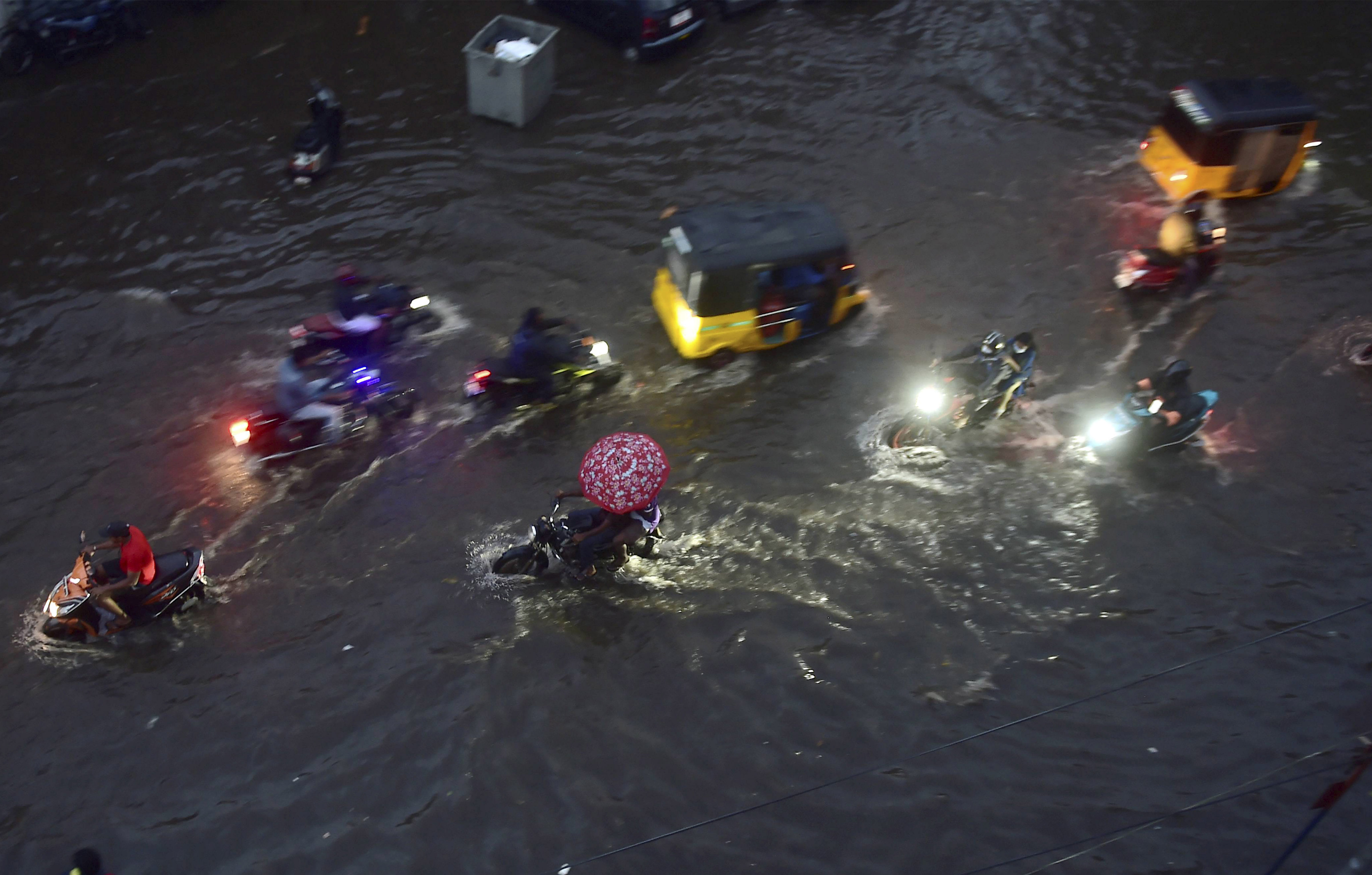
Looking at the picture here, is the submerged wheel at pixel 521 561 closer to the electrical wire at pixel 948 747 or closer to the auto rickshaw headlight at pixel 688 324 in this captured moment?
the electrical wire at pixel 948 747

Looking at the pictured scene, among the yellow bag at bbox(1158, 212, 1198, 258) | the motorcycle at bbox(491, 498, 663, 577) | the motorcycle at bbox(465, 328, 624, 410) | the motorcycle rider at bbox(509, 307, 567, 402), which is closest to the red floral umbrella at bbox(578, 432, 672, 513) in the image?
the motorcycle at bbox(491, 498, 663, 577)

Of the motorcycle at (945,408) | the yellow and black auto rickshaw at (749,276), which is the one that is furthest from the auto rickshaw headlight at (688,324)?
the motorcycle at (945,408)

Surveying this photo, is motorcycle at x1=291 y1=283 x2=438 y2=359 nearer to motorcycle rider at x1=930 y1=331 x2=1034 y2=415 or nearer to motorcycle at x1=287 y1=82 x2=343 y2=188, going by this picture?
motorcycle at x1=287 y1=82 x2=343 y2=188

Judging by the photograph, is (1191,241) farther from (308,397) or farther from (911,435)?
(308,397)

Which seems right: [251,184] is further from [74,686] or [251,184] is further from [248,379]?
[74,686]

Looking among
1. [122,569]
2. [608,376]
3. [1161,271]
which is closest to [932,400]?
[608,376]
